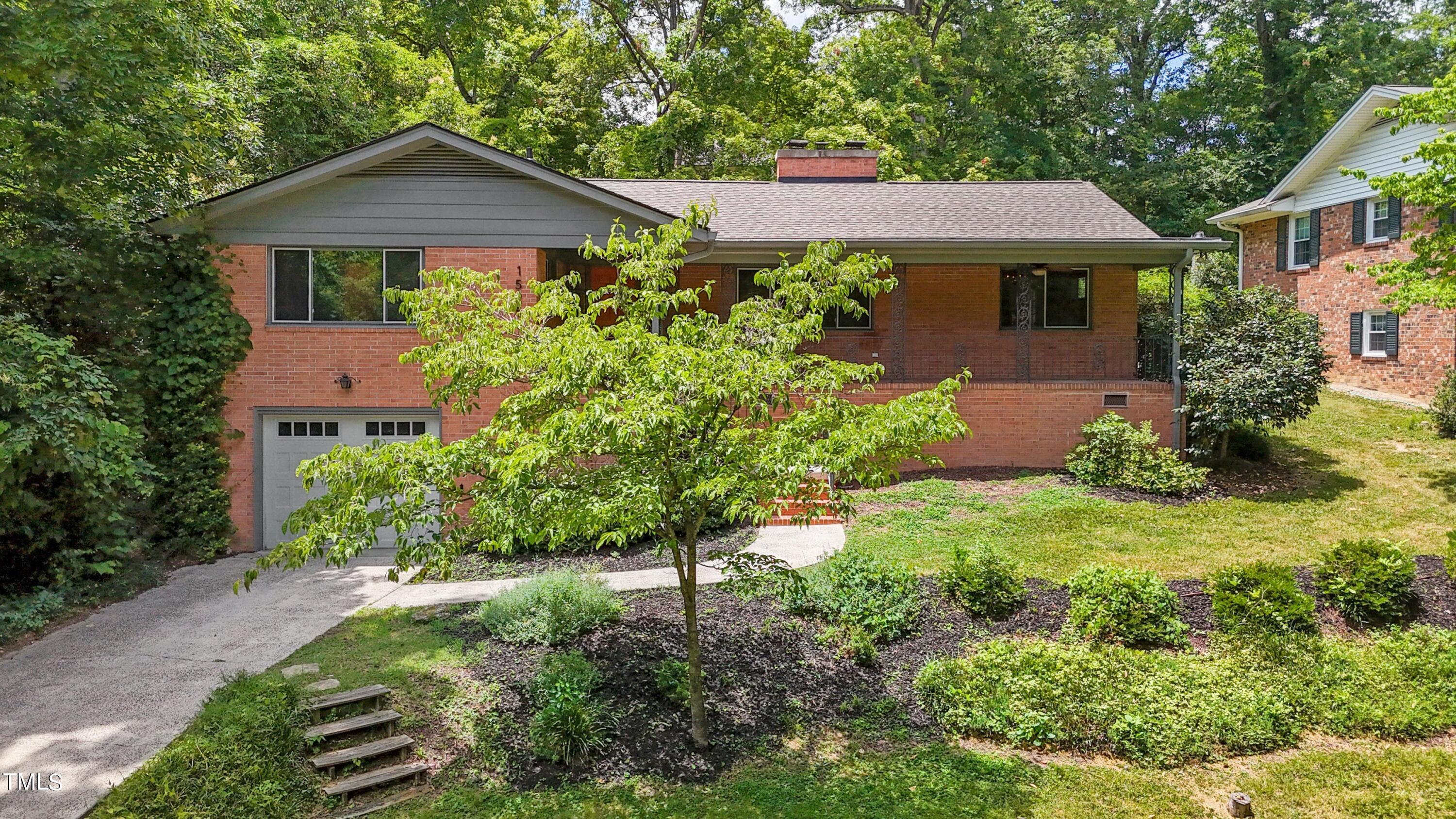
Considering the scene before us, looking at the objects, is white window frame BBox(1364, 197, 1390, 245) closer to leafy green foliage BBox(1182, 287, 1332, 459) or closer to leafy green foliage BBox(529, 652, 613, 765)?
leafy green foliage BBox(1182, 287, 1332, 459)

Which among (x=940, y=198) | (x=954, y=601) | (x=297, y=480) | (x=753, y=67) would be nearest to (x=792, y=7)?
(x=753, y=67)

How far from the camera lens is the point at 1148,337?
15.5m

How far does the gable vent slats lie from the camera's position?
1149 centimetres

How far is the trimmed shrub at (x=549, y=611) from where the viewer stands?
25.3ft

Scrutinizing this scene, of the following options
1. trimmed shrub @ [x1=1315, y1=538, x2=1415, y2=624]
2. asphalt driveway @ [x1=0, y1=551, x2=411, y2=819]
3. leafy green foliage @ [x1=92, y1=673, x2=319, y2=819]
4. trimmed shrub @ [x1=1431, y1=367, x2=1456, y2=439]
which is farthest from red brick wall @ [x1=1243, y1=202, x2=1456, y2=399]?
leafy green foliage @ [x1=92, y1=673, x2=319, y2=819]

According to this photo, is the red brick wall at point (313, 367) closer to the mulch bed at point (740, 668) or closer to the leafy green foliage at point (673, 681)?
the mulch bed at point (740, 668)

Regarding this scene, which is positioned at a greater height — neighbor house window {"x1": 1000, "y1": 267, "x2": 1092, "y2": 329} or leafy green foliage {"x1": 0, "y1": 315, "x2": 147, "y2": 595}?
neighbor house window {"x1": 1000, "y1": 267, "x2": 1092, "y2": 329}

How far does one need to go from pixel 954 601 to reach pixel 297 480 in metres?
8.97

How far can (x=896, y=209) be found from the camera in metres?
16.3

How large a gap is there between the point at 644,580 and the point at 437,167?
20.7ft

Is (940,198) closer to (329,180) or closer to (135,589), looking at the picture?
(329,180)

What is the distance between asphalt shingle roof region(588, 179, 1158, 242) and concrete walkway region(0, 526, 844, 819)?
5766mm

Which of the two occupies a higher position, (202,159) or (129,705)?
(202,159)

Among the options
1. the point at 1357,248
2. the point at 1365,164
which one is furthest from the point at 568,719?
the point at 1365,164
